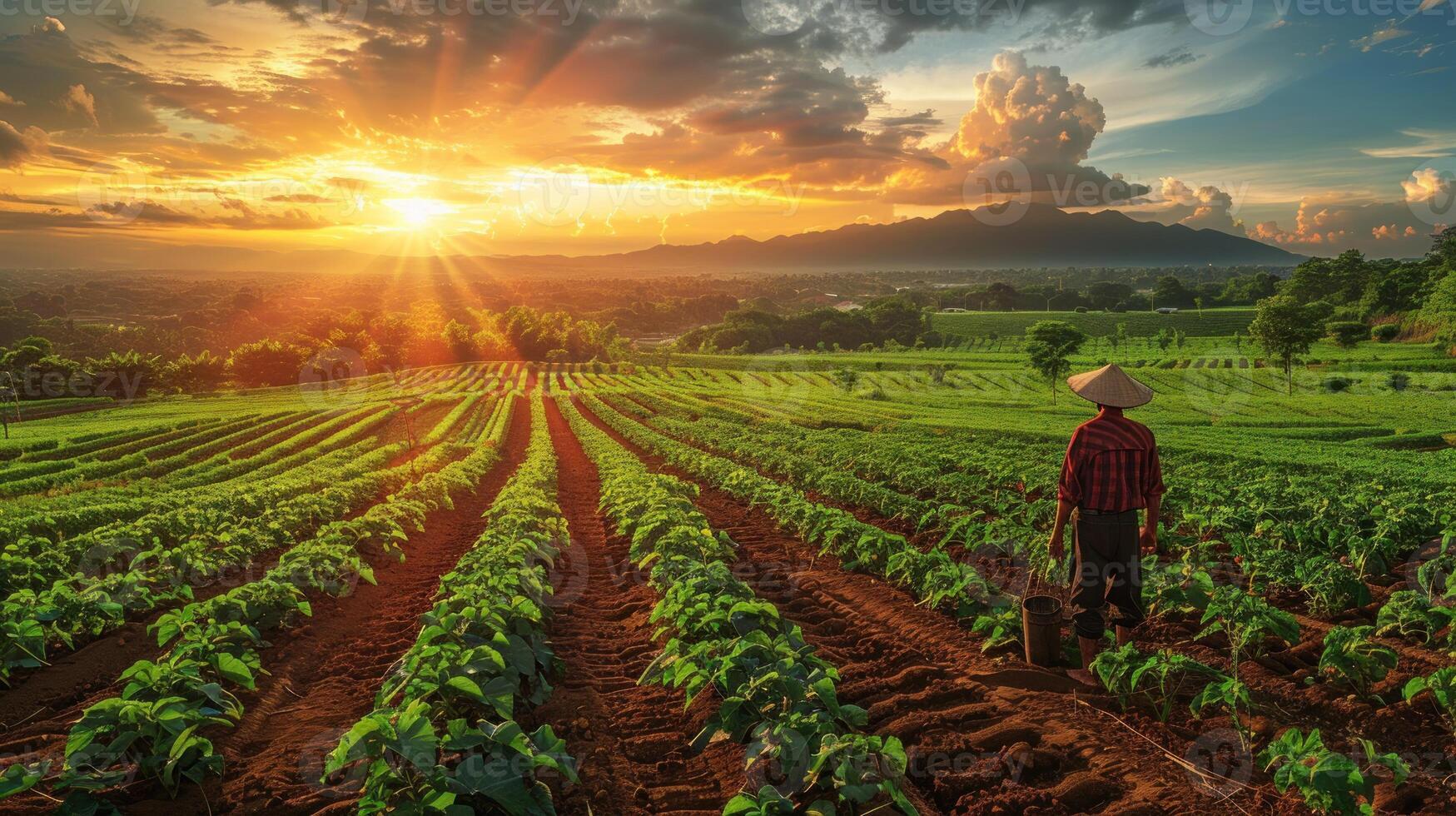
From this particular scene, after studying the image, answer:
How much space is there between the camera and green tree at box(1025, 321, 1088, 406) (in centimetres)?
5909

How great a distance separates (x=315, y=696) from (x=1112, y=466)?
7.31 metres

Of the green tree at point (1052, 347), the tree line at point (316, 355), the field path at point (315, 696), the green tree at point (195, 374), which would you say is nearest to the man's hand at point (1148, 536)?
the field path at point (315, 696)

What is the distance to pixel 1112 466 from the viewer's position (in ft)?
19.7

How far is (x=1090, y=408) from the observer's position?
48125 millimetres

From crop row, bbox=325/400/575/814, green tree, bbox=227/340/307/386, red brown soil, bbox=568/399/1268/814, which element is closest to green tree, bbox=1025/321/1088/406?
red brown soil, bbox=568/399/1268/814

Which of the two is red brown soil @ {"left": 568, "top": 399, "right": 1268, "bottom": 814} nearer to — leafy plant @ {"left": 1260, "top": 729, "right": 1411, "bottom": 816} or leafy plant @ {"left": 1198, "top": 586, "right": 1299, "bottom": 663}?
leafy plant @ {"left": 1260, "top": 729, "right": 1411, "bottom": 816}

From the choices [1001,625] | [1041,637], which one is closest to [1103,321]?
[1001,625]

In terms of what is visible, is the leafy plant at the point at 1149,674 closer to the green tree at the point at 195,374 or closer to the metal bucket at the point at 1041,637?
the metal bucket at the point at 1041,637

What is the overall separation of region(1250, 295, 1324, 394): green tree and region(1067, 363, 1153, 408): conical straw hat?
6229 cm

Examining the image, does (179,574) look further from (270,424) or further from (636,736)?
(270,424)

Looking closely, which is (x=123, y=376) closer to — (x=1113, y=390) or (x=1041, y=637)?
(x=1041, y=637)

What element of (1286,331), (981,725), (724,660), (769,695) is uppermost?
(1286,331)

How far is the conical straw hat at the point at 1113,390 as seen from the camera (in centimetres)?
612

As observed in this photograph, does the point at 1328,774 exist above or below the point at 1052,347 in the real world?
above
